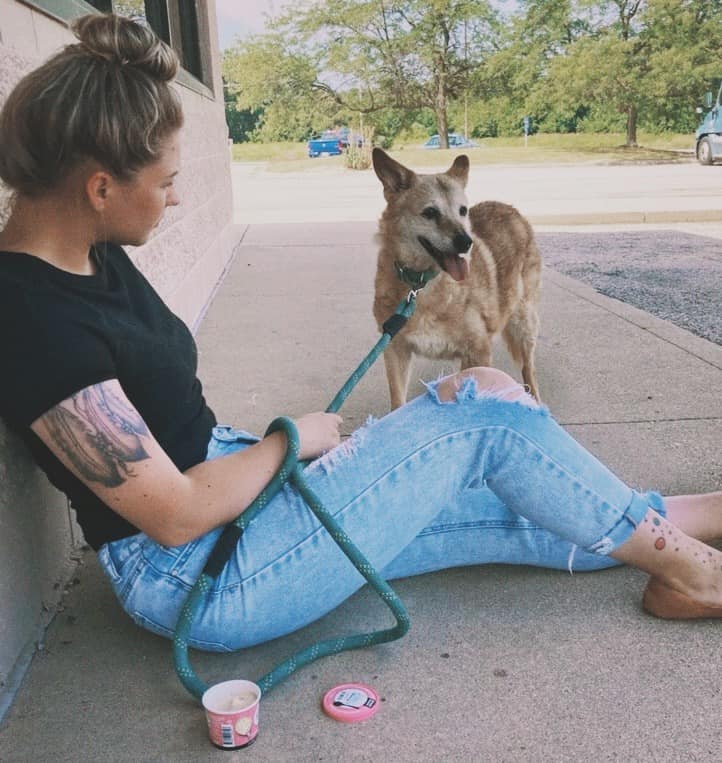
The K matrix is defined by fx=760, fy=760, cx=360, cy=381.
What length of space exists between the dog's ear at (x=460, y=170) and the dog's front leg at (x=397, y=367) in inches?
41.8

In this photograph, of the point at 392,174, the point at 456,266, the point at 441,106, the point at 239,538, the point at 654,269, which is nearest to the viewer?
the point at 239,538

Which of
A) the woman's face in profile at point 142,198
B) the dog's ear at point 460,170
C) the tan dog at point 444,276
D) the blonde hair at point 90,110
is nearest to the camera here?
the blonde hair at point 90,110

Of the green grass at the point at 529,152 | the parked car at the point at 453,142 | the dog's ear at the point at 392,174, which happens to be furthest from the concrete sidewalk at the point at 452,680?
the parked car at the point at 453,142

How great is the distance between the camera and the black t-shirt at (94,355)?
130 centimetres

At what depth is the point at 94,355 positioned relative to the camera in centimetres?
133

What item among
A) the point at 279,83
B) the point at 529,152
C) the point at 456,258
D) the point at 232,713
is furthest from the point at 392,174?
the point at 279,83

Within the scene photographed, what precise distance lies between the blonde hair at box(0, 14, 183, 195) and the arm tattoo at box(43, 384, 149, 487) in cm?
41

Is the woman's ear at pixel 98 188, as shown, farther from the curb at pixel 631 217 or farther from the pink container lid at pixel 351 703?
the curb at pixel 631 217

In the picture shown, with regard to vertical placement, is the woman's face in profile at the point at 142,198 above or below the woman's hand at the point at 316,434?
above

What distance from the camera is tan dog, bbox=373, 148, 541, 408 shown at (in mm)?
3391

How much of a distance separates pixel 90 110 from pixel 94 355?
418mm

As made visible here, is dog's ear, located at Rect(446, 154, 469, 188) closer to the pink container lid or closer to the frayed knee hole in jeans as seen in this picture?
the frayed knee hole in jeans

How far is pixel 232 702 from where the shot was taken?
5.08ft

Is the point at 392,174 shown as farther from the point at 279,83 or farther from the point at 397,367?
the point at 279,83
